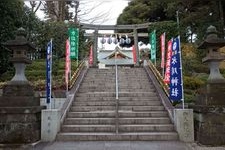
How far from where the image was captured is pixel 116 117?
12.0 m

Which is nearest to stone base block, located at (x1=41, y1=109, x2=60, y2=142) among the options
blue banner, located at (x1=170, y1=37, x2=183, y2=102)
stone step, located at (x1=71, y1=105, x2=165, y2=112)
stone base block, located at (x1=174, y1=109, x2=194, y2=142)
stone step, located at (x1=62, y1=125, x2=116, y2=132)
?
stone step, located at (x1=62, y1=125, x2=116, y2=132)

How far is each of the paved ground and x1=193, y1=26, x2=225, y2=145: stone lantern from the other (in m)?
0.46

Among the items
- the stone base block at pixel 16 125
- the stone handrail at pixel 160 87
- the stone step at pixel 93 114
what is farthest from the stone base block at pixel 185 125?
the stone base block at pixel 16 125

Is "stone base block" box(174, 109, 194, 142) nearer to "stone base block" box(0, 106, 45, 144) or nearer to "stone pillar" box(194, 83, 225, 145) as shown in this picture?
"stone pillar" box(194, 83, 225, 145)

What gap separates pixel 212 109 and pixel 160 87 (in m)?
5.82

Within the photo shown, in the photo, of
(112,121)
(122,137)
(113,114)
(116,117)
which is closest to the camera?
(122,137)

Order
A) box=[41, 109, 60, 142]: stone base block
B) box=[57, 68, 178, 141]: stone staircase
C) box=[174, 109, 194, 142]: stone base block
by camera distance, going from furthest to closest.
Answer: box=[57, 68, 178, 141]: stone staircase < box=[41, 109, 60, 142]: stone base block < box=[174, 109, 194, 142]: stone base block

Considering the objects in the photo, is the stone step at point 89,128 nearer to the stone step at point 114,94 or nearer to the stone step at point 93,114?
the stone step at point 93,114

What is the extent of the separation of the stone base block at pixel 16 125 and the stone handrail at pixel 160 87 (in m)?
4.78

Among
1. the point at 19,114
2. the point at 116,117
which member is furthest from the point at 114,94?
the point at 19,114

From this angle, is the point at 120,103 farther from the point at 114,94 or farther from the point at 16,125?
the point at 16,125

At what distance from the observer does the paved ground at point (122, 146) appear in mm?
9703

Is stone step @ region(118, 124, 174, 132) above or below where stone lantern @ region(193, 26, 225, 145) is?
below

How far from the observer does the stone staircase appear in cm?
1095
